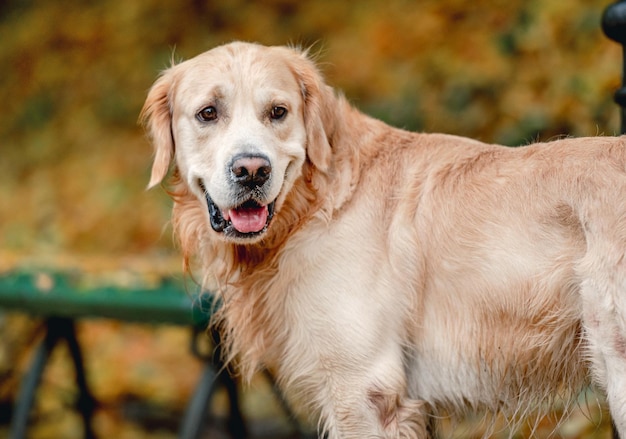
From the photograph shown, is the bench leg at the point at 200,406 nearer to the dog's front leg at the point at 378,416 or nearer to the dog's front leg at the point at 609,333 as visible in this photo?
the dog's front leg at the point at 378,416

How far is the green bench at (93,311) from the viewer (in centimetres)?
402

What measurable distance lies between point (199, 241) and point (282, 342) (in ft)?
1.64

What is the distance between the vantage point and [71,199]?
785 centimetres

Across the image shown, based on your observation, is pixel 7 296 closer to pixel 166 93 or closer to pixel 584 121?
pixel 166 93

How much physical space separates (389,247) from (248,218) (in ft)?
1.56

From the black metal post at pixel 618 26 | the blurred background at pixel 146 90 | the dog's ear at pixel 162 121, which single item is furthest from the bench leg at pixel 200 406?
the black metal post at pixel 618 26

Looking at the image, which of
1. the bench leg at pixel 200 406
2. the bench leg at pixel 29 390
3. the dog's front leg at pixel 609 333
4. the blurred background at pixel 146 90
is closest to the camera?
the dog's front leg at pixel 609 333

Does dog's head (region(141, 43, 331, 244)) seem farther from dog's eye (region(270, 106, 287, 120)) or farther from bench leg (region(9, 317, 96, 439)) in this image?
bench leg (region(9, 317, 96, 439))

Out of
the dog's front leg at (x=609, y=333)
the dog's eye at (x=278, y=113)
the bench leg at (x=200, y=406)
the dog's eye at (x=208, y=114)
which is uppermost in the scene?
the dog's eye at (x=278, y=113)

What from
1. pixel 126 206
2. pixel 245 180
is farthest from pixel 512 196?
pixel 126 206

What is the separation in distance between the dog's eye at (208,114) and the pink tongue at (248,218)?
0.32 m

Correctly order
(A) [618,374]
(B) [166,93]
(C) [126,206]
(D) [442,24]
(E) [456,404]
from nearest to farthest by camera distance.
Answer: (A) [618,374] < (E) [456,404] < (B) [166,93] < (D) [442,24] < (C) [126,206]

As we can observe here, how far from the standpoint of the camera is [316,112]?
2.96 metres

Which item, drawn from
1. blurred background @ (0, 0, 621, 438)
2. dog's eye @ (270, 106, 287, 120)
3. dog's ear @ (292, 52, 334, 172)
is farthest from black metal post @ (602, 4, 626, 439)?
blurred background @ (0, 0, 621, 438)
